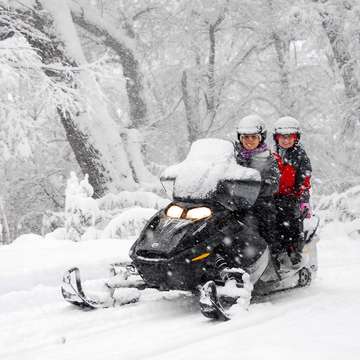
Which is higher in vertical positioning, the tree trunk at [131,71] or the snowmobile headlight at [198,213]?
the tree trunk at [131,71]

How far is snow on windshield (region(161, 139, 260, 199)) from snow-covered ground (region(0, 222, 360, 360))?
3.57 feet

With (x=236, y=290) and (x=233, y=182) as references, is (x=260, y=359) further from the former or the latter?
(x=233, y=182)

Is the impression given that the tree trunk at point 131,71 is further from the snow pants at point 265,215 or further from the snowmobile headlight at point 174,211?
the snowmobile headlight at point 174,211

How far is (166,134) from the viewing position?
17.0m

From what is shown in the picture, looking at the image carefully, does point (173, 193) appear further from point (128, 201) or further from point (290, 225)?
point (128, 201)

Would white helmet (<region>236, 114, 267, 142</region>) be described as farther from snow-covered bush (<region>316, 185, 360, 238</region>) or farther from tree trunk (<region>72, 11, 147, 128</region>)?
tree trunk (<region>72, 11, 147, 128</region>)

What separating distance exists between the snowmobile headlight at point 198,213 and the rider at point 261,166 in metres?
0.59

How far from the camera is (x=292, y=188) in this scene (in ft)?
20.8

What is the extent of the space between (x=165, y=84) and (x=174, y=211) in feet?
41.3

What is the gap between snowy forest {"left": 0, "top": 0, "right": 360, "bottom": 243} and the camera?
10.7 metres

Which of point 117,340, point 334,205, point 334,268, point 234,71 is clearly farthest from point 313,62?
point 117,340

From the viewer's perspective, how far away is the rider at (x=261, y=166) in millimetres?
5371

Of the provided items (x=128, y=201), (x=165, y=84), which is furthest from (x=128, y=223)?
(x=165, y=84)

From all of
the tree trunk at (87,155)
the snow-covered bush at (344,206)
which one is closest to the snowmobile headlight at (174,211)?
the tree trunk at (87,155)
